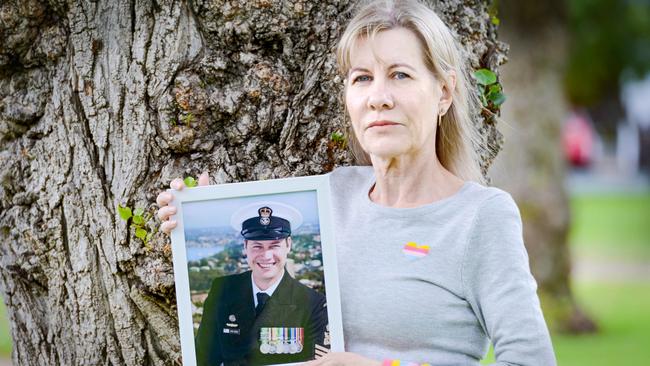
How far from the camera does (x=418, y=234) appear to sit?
253 centimetres

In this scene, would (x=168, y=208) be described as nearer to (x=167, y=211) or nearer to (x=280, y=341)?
(x=167, y=211)

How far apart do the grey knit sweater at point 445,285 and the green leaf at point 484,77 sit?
675mm

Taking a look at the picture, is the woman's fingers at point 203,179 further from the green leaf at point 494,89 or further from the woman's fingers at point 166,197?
the green leaf at point 494,89

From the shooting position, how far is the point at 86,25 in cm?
302

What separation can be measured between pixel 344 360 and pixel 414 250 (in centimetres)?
37

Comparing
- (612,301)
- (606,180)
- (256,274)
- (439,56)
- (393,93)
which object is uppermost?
(606,180)

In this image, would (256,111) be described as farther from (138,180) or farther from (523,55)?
(523,55)

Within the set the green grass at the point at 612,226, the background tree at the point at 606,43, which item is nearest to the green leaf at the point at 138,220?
the green grass at the point at 612,226

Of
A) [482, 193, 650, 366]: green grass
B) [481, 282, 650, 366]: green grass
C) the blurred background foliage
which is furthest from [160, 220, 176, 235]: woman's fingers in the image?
the blurred background foliage

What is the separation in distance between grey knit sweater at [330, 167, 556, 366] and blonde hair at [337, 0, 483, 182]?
20 centimetres

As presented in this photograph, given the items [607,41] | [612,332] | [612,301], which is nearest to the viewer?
[612,332]

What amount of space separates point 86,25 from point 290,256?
1148 mm

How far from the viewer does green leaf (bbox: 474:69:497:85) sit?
3.14 m

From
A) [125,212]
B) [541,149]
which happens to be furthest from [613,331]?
[125,212]
